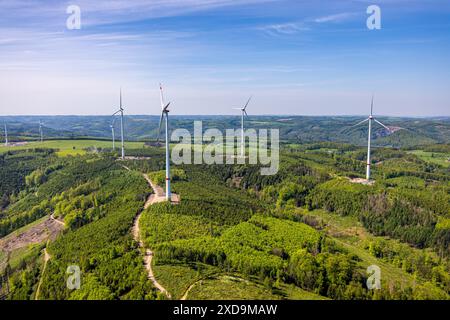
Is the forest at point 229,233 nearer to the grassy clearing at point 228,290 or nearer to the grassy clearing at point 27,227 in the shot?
the grassy clearing at point 228,290

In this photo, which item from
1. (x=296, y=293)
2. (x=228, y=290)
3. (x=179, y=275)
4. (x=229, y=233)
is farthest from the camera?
→ (x=229, y=233)

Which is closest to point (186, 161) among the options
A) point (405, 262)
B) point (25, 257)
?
point (25, 257)

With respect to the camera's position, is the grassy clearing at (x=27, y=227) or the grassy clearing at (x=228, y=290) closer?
the grassy clearing at (x=228, y=290)

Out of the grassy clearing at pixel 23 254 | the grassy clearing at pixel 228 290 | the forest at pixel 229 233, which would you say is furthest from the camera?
the grassy clearing at pixel 23 254

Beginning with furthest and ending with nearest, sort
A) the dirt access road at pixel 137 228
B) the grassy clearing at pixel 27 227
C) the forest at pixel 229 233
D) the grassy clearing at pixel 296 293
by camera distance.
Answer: the grassy clearing at pixel 27 227 < the forest at pixel 229 233 < the grassy clearing at pixel 296 293 < the dirt access road at pixel 137 228

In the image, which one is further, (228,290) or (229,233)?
(229,233)

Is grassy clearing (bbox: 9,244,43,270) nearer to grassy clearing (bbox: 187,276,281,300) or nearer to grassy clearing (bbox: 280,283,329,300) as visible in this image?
grassy clearing (bbox: 187,276,281,300)

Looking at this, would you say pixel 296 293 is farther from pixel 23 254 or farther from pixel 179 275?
pixel 23 254

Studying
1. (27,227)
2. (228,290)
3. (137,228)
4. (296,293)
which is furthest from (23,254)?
(296,293)

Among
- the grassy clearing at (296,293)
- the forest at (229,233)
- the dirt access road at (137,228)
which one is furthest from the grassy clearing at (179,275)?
the grassy clearing at (296,293)

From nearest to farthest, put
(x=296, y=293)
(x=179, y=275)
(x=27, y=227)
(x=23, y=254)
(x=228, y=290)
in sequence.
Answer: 1. (x=228, y=290)
2. (x=179, y=275)
3. (x=296, y=293)
4. (x=23, y=254)
5. (x=27, y=227)

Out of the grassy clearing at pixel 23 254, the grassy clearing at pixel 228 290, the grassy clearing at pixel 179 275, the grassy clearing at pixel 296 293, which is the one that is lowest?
the grassy clearing at pixel 23 254
